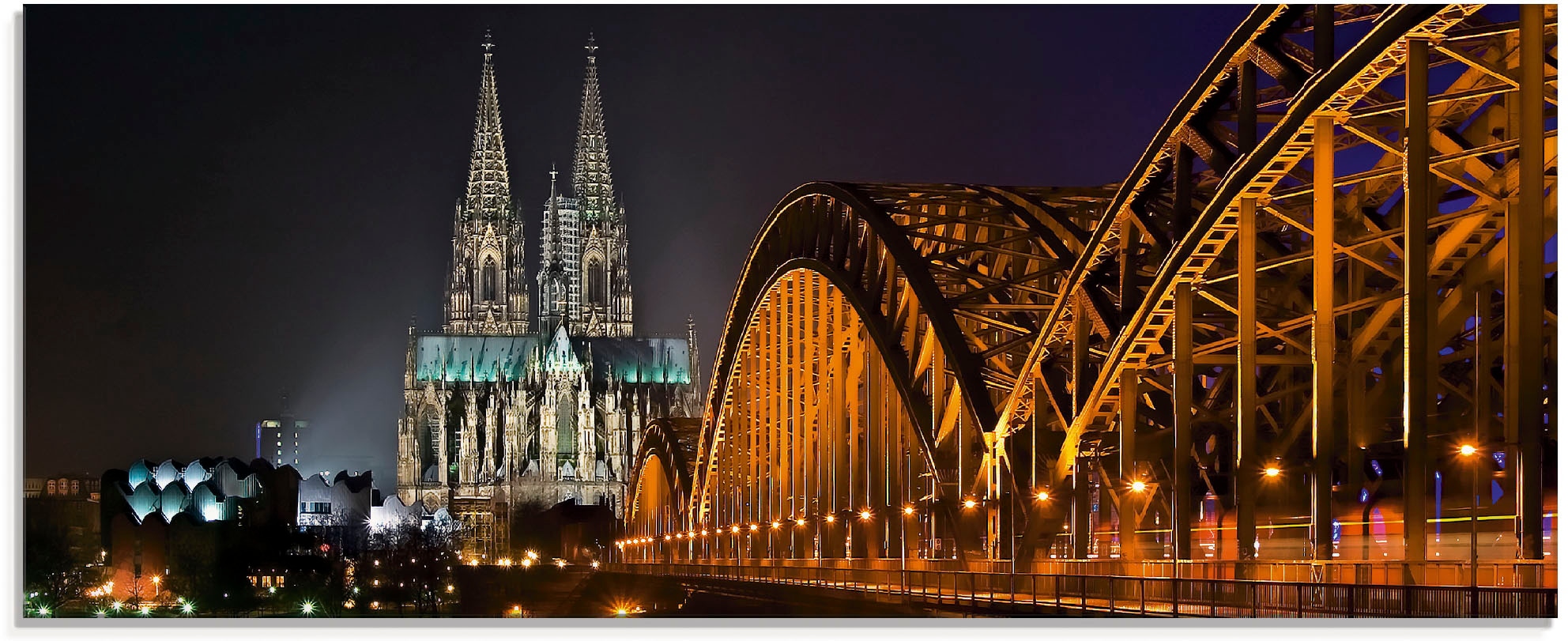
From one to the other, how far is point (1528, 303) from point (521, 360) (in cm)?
18294

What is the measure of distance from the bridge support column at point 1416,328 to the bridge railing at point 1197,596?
0.55 metres

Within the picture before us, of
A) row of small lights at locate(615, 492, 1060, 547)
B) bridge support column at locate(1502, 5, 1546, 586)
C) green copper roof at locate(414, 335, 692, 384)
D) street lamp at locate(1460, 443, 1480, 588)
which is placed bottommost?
row of small lights at locate(615, 492, 1060, 547)

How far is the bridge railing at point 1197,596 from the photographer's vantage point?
20.8m

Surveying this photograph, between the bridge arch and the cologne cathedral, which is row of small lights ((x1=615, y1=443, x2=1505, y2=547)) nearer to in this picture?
the bridge arch

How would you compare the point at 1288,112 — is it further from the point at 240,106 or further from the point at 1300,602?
the point at 240,106

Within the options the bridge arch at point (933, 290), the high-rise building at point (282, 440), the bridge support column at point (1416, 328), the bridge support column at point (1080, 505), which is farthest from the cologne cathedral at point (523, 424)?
the bridge support column at point (1416, 328)

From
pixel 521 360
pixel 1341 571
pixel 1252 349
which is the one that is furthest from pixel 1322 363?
pixel 521 360

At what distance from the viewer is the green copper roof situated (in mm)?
195000

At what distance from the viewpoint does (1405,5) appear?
845 inches

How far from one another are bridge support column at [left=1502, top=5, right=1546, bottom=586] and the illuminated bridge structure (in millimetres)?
32

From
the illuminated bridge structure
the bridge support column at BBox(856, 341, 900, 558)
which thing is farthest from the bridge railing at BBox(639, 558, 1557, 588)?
the bridge support column at BBox(856, 341, 900, 558)

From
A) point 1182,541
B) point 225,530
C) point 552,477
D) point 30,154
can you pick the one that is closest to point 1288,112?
point 1182,541

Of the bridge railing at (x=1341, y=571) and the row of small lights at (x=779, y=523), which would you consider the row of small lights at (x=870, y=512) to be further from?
the bridge railing at (x=1341, y=571)

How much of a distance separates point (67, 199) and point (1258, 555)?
58.8 feet
